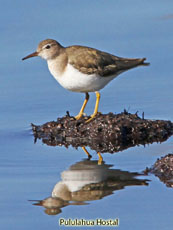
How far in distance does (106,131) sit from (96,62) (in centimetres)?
118

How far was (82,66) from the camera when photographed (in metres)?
11.5

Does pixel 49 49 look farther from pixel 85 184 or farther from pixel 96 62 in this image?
pixel 85 184

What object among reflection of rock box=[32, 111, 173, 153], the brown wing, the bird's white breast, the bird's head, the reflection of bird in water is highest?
the bird's head

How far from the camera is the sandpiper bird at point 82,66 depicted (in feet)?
37.6

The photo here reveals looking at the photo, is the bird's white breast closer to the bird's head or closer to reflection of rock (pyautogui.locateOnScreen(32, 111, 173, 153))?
the bird's head

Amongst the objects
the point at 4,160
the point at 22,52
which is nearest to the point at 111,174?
the point at 4,160

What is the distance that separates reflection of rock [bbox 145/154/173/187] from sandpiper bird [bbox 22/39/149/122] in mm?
2154

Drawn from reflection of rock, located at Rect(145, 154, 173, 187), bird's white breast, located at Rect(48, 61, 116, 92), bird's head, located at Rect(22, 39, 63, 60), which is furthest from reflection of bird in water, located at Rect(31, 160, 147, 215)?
bird's head, located at Rect(22, 39, 63, 60)

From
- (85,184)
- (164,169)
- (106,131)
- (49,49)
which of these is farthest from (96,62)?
(85,184)

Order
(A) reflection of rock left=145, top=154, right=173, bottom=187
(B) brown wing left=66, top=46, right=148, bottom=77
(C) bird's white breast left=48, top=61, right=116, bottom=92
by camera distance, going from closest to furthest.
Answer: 1. (A) reflection of rock left=145, top=154, right=173, bottom=187
2. (C) bird's white breast left=48, top=61, right=116, bottom=92
3. (B) brown wing left=66, top=46, right=148, bottom=77

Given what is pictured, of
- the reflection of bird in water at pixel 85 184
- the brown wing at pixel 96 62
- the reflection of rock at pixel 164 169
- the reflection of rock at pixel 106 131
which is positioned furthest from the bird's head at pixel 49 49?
the reflection of rock at pixel 164 169

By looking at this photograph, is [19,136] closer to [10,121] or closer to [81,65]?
[10,121]

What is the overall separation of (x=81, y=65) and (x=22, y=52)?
2.74m

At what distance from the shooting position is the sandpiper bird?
11.5m
